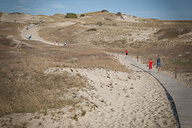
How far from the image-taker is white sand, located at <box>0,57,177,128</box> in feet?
23.0

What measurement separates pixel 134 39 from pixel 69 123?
53863 mm

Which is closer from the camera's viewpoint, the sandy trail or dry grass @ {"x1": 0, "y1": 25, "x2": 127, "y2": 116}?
the sandy trail

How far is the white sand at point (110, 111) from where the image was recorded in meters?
7.02

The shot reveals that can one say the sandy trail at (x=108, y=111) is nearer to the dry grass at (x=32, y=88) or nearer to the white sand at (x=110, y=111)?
the white sand at (x=110, y=111)

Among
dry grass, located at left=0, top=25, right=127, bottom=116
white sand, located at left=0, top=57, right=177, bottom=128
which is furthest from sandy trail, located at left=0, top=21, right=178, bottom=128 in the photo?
dry grass, located at left=0, top=25, right=127, bottom=116

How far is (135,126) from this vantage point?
23.2 feet

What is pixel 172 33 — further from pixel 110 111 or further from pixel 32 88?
pixel 32 88

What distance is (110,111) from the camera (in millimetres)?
8914

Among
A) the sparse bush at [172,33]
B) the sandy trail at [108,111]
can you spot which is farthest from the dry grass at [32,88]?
the sparse bush at [172,33]

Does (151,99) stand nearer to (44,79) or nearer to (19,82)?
(44,79)

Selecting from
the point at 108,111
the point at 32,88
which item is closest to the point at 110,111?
the point at 108,111

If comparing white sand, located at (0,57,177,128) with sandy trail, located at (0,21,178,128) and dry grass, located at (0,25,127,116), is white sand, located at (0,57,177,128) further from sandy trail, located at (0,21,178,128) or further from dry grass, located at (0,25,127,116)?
dry grass, located at (0,25,127,116)

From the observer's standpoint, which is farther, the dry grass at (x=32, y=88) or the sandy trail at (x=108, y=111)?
the dry grass at (x=32, y=88)

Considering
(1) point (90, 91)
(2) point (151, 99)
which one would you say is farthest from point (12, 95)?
(2) point (151, 99)
